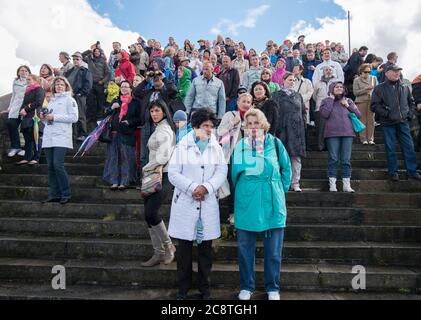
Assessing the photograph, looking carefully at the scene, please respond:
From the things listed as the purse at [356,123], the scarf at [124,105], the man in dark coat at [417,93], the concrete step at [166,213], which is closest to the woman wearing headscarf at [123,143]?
the scarf at [124,105]

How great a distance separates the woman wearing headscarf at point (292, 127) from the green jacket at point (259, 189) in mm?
1974

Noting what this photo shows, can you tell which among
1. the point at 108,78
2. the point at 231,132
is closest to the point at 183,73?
the point at 108,78

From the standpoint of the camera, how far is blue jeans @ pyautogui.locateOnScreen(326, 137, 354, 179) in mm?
5609

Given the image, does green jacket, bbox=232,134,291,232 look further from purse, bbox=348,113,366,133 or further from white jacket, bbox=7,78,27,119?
white jacket, bbox=7,78,27,119

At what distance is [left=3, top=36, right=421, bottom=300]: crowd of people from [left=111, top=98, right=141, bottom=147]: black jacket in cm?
2

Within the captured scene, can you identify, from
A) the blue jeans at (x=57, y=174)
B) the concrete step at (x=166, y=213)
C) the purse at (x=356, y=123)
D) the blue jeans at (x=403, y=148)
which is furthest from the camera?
the blue jeans at (x=403, y=148)

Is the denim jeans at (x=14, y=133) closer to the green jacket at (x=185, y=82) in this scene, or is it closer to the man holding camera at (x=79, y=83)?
the man holding camera at (x=79, y=83)

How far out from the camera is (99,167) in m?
6.50

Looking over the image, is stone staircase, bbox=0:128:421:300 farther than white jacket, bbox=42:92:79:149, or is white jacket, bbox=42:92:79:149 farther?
white jacket, bbox=42:92:79:149

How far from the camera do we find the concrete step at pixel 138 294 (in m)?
3.79

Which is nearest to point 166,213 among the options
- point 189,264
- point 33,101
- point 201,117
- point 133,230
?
point 133,230

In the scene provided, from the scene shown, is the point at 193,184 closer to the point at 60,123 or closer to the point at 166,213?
the point at 166,213

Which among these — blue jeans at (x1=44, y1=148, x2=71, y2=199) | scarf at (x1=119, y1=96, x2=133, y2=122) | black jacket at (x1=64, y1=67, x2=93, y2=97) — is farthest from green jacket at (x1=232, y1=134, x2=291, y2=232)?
black jacket at (x1=64, y1=67, x2=93, y2=97)
